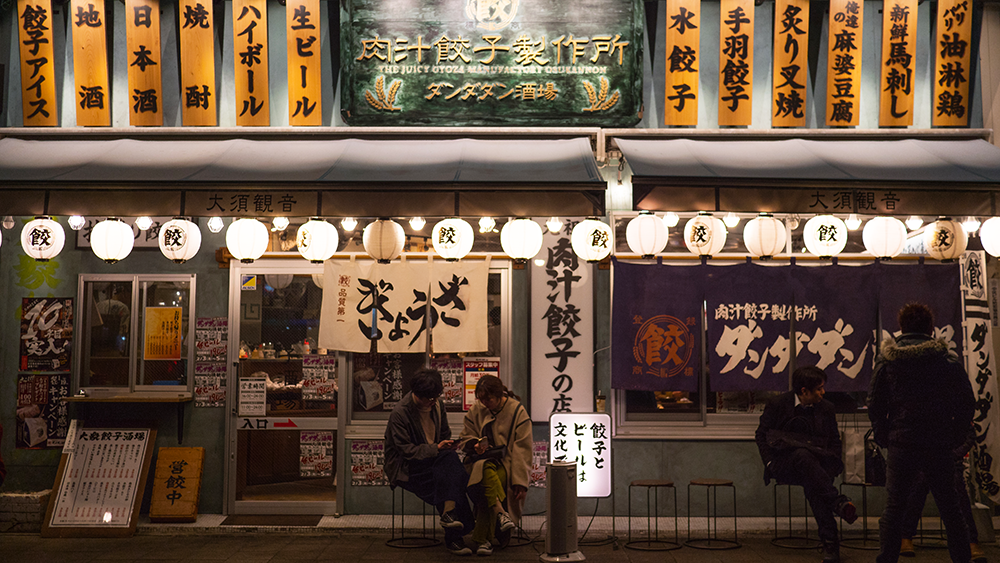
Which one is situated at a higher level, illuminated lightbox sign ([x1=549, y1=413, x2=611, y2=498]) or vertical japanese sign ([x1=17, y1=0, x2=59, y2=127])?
vertical japanese sign ([x1=17, y1=0, x2=59, y2=127])

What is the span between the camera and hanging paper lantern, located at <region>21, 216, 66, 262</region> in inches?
329

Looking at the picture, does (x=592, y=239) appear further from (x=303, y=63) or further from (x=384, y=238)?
(x=303, y=63)

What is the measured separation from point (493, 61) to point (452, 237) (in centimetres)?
261

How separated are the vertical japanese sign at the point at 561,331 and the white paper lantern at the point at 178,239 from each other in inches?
160

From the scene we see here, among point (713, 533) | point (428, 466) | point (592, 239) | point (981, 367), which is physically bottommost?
point (713, 533)

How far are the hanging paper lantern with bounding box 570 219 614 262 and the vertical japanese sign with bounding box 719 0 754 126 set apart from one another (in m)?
2.51

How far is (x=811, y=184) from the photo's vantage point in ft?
26.5

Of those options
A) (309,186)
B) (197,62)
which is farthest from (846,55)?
(197,62)

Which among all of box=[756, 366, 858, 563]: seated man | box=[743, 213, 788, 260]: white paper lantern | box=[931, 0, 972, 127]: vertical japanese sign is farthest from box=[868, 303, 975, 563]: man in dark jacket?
box=[931, 0, 972, 127]: vertical japanese sign

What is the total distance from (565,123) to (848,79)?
355cm

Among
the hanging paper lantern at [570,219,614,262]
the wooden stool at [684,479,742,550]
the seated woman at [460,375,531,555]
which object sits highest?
the hanging paper lantern at [570,219,614,262]

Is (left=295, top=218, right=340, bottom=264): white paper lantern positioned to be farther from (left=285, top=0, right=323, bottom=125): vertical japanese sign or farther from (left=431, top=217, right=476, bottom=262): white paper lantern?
(left=285, top=0, right=323, bottom=125): vertical japanese sign

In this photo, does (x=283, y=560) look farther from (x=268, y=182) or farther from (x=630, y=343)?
(x=630, y=343)

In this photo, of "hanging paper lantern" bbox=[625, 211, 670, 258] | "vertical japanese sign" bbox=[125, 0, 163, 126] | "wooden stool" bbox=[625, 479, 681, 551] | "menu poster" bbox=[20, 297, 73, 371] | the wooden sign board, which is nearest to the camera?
"wooden stool" bbox=[625, 479, 681, 551]
